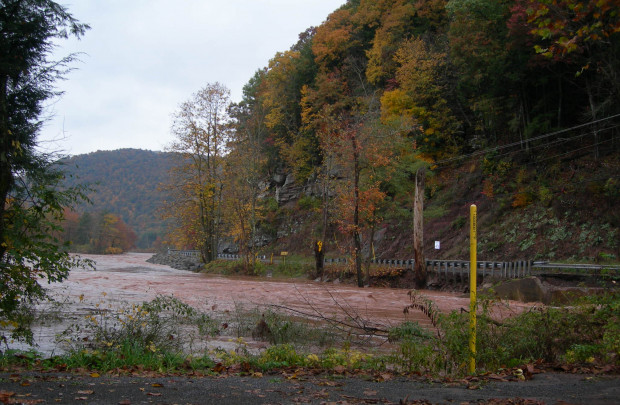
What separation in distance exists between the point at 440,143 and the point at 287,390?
35367 millimetres

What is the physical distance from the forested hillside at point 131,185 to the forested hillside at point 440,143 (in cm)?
9215

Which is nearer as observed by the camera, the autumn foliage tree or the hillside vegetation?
the autumn foliage tree

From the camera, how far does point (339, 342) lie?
912 centimetres

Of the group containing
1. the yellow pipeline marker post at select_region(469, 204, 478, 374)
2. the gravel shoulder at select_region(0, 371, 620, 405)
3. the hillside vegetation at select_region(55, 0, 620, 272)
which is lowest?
the gravel shoulder at select_region(0, 371, 620, 405)

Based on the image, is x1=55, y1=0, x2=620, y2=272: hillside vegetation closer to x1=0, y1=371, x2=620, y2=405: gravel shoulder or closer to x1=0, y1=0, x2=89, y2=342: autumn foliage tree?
x1=0, y1=0, x2=89, y2=342: autumn foliage tree

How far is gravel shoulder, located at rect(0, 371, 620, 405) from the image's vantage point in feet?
14.3

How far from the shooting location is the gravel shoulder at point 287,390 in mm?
4348

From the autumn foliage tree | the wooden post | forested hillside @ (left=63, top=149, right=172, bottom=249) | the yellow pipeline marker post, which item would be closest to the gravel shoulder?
the yellow pipeline marker post

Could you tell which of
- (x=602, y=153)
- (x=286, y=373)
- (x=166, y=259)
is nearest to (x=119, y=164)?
(x=166, y=259)

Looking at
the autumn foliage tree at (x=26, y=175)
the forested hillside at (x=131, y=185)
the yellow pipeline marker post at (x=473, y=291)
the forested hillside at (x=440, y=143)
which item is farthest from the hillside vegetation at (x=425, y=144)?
the forested hillside at (x=131, y=185)

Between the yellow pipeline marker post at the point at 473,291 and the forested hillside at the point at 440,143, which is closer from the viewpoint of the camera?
the yellow pipeline marker post at the point at 473,291

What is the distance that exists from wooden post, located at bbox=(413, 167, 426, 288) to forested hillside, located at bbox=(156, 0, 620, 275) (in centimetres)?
297

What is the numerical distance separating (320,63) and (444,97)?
19.3m

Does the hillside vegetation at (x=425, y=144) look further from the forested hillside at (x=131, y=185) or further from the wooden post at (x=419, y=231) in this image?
the forested hillside at (x=131, y=185)
